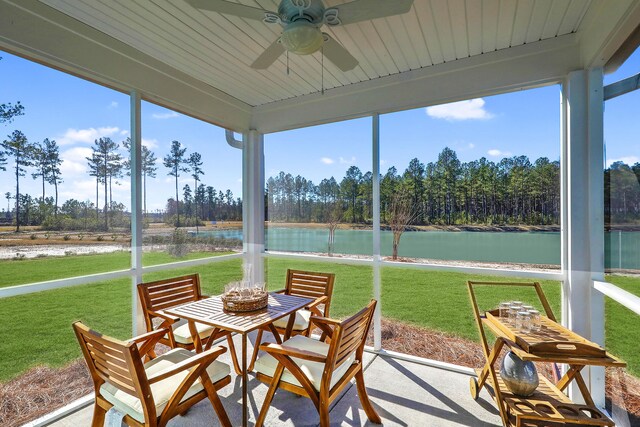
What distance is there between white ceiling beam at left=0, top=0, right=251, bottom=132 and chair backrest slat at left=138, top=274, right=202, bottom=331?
1.84 m

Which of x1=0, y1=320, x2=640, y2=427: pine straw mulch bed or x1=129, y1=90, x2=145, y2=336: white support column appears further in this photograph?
x1=129, y1=90, x2=145, y2=336: white support column

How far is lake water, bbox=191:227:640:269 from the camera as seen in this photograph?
2.19 meters

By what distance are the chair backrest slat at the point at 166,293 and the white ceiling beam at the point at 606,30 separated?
3831 millimetres

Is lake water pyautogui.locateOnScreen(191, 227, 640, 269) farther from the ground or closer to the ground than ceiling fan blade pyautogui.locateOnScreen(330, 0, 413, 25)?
closer to the ground

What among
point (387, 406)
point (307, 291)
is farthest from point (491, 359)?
point (307, 291)

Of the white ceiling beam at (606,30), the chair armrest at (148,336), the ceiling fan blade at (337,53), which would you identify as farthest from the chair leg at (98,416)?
the white ceiling beam at (606,30)

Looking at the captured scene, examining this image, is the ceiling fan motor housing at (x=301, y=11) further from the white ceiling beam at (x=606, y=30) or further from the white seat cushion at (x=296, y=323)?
the white seat cushion at (x=296, y=323)

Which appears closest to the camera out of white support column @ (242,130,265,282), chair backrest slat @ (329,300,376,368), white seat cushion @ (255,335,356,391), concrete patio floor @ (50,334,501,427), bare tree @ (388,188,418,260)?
chair backrest slat @ (329,300,376,368)

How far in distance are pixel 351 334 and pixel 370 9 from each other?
1.86 meters

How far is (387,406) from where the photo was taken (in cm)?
238

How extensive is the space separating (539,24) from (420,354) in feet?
10.4

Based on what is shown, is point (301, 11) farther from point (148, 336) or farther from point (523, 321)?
point (523, 321)

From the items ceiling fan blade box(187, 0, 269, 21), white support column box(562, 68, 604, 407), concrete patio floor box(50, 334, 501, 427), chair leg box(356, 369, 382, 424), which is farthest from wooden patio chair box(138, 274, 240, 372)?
white support column box(562, 68, 604, 407)

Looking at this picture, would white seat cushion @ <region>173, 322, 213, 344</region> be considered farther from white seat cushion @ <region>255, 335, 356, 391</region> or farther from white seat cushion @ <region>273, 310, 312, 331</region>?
white seat cushion @ <region>255, 335, 356, 391</region>
